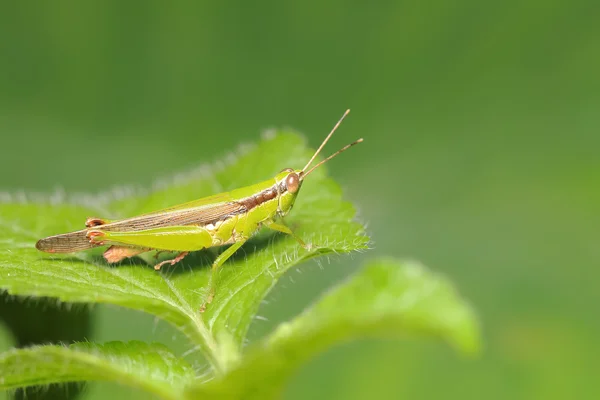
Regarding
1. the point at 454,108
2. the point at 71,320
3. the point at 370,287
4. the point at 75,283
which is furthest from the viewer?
the point at 454,108

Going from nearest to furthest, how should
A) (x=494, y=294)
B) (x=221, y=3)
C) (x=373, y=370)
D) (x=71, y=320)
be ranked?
1. (x=71, y=320)
2. (x=373, y=370)
3. (x=494, y=294)
4. (x=221, y=3)

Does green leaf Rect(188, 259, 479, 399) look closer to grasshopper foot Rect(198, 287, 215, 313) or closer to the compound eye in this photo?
grasshopper foot Rect(198, 287, 215, 313)

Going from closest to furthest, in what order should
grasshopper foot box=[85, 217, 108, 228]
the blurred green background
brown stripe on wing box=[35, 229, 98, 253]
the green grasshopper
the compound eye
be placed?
brown stripe on wing box=[35, 229, 98, 253] < the green grasshopper < grasshopper foot box=[85, 217, 108, 228] < the compound eye < the blurred green background

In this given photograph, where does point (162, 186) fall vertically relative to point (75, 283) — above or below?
above

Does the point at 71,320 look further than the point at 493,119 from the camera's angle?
No

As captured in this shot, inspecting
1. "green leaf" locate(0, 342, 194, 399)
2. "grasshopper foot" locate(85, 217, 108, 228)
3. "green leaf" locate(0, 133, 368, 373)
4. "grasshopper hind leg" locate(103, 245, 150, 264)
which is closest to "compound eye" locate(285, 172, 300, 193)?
"green leaf" locate(0, 133, 368, 373)

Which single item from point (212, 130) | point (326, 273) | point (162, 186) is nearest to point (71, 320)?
point (162, 186)

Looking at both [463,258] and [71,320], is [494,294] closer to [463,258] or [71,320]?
[463,258]
